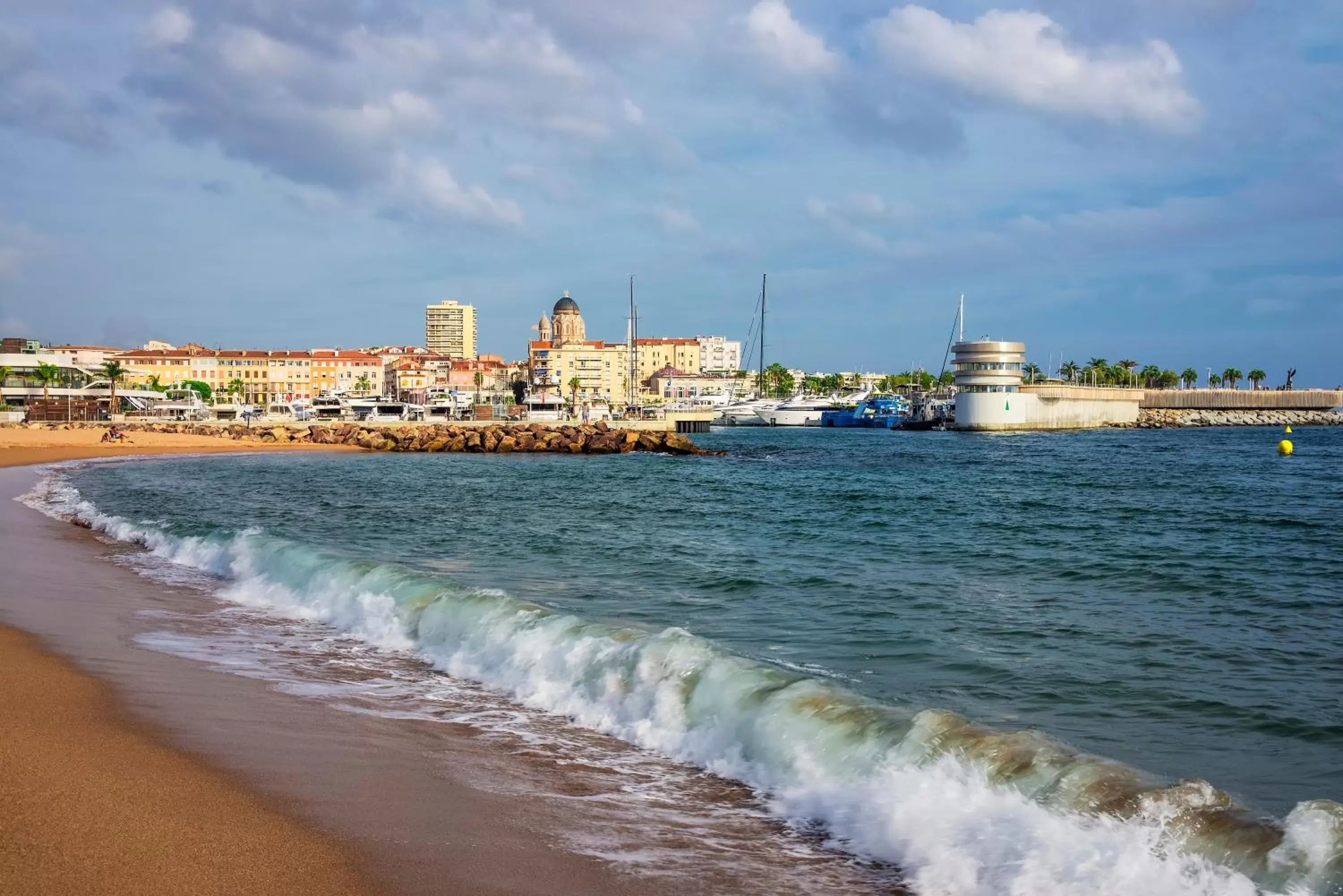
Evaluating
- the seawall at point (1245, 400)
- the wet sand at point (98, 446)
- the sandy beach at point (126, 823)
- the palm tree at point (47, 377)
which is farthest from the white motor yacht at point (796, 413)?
the sandy beach at point (126, 823)

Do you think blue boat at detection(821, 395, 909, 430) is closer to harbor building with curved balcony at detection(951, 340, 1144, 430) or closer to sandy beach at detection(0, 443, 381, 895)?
harbor building with curved balcony at detection(951, 340, 1144, 430)

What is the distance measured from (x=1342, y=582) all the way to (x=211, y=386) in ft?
528

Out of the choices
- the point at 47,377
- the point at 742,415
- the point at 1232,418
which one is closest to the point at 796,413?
the point at 742,415

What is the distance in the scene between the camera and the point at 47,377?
92.1 meters

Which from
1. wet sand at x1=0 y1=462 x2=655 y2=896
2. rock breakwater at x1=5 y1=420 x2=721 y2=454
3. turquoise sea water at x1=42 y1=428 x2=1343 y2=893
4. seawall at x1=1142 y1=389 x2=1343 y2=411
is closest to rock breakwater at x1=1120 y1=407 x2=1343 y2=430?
seawall at x1=1142 y1=389 x2=1343 y2=411

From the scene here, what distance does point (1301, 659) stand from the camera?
977 cm

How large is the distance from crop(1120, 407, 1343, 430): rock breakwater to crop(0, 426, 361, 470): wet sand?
9723 cm

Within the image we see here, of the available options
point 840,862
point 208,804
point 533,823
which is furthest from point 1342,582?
point 208,804

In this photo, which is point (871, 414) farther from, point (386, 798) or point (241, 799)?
point (241, 799)

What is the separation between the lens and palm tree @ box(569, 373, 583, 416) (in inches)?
3997

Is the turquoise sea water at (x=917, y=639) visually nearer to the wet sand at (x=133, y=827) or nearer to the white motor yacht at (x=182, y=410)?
the wet sand at (x=133, y=827)

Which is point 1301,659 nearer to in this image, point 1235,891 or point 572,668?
point 1235,891

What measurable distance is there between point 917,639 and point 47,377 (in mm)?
99480

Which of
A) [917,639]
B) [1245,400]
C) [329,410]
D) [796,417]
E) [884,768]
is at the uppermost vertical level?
[1245,400]
